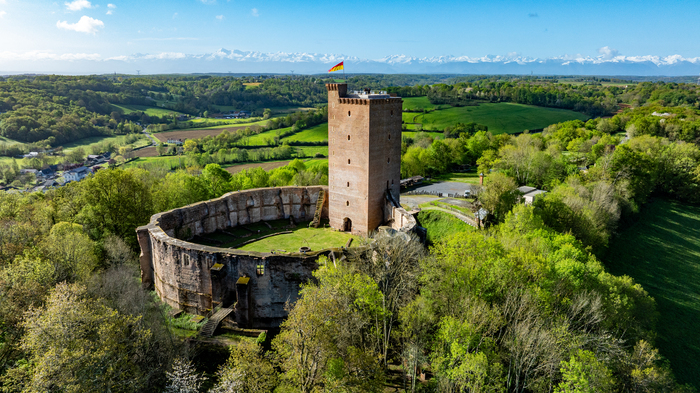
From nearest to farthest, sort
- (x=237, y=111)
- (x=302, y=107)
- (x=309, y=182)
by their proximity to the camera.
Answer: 1. (x=309, y=182)
2. (x=237, y=111)
3. (x=302, y=107)

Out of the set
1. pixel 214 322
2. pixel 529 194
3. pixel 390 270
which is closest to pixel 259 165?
pixel 529 194

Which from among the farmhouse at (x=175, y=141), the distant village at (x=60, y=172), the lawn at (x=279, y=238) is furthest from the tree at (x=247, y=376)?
the farmhouse at (x=175, y=141)

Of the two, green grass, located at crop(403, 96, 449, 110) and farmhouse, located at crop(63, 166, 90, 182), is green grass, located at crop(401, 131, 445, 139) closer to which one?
green grass, located at crop(403, 96, 449, 110)

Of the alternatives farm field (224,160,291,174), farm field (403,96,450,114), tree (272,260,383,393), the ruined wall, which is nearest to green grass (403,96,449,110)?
farm field (403,96,450,114)

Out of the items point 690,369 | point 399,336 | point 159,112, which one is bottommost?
point 690,369

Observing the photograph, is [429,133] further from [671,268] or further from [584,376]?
[584,376]

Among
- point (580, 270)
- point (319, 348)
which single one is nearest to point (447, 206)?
point (580, 270)

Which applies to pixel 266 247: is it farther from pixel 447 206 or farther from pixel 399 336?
pixel 447 206
